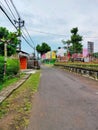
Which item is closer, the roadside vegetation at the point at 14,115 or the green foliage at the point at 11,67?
the roadside vegetation at the point at 14,115

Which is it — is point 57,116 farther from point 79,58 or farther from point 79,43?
point 79,58

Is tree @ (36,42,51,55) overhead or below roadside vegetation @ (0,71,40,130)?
overhead

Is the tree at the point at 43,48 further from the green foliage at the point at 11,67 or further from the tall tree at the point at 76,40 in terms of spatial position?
the green foliage at the point at 11,67

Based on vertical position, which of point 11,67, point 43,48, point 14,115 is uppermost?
point 43,48

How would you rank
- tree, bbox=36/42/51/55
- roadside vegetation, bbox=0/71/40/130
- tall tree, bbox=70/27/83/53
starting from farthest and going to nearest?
tree, bbox=36/42/51/55
tall tree, bbox=70/27/83/53
roadside vegetation, bbox=0/71/40/130

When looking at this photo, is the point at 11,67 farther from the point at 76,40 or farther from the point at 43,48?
the point at 43,48

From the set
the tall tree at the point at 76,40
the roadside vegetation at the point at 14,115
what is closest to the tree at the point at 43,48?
the tall tree at the point at 76,40

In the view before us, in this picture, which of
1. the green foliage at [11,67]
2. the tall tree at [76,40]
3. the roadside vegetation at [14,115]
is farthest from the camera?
the tall tree at [76,40]

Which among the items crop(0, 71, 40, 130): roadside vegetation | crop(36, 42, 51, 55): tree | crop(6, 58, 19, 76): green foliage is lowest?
crop(0, 71, 40, 130): roadside vegetation

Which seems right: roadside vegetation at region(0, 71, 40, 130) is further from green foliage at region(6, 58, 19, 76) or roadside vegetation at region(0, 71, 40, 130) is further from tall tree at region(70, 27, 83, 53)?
tall tree at region(70, 27, 83, 53)

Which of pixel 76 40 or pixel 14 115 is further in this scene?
pixel 76 40

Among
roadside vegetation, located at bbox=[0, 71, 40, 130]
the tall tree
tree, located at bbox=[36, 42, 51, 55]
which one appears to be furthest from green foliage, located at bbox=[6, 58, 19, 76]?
tree, located at bbox=[36, 42, 51, 55]

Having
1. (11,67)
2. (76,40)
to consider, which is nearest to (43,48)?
(76,40)

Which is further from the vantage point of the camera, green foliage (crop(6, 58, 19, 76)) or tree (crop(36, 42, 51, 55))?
tree (crop(36, 42, 51, 55))
